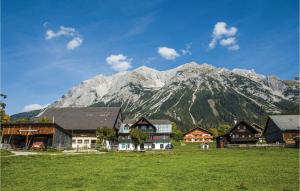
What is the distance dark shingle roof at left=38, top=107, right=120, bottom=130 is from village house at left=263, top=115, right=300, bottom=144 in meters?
58.6

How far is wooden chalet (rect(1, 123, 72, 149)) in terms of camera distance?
247 ft

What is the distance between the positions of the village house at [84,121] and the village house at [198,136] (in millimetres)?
57822

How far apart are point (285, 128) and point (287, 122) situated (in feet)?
11.6

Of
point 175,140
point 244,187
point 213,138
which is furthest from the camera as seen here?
point 213,138

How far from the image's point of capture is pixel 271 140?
11525 centimetres

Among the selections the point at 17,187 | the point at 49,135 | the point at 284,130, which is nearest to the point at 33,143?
the point at 49,135

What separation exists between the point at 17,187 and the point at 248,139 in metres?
97.8

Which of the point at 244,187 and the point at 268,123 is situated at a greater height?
the point at 268,123

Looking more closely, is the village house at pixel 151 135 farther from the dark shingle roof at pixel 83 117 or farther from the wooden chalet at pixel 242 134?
the wooden chalet at pixel 242 134

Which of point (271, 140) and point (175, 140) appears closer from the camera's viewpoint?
point (271, 140)

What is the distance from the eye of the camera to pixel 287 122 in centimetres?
10456

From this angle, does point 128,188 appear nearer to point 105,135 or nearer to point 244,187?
point 244,187

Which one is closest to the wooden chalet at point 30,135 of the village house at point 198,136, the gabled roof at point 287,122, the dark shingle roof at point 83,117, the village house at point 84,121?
the village house at point 84,121

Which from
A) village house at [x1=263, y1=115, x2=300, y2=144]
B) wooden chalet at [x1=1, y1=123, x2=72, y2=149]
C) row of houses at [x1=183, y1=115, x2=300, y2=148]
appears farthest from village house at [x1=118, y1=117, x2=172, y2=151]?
village house at [x1=263, y1=115, x2=300, y2=144]
